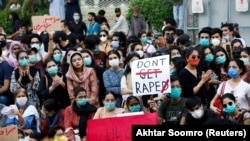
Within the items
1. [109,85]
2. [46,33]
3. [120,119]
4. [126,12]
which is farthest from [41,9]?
[120,119]

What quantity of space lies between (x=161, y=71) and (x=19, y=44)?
4411 mm

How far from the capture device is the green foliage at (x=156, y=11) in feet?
71.9

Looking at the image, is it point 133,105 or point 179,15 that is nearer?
point 133,105

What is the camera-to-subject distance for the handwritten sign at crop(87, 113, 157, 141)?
10.5 meters

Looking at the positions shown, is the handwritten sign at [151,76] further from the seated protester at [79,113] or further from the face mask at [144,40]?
the face mask at [144,40]

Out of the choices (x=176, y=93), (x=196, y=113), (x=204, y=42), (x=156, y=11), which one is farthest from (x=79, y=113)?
(x=156, y=11)

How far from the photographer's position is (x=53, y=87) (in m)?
13.1

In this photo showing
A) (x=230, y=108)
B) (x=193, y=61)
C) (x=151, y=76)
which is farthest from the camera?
(x=193, y=61)

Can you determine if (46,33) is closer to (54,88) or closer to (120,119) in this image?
(54,88)

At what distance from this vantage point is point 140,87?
11906 millimetres

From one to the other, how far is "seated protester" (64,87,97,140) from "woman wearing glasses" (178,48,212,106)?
1208 millimetres

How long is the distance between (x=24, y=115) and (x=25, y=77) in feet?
3.89

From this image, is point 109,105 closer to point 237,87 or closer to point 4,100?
point 237,87

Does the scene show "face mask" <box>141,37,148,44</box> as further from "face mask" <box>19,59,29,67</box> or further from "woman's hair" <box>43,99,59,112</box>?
"woman's hair" <box>43,99,59,112</box>
